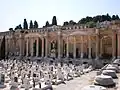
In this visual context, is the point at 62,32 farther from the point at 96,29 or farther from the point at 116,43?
the point at 116,43

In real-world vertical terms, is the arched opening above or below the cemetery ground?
above

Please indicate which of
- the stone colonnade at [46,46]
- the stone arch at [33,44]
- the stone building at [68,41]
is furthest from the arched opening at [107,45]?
the stone arch at [33,44]

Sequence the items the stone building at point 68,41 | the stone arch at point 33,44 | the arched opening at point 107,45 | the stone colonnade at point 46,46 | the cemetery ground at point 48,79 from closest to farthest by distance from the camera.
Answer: the cemetery ground at point 48,79, the stone building at point 68,41, the stone colonnade at point 46,46, the arched opening at point 107,45, the stone arch at point 33,44

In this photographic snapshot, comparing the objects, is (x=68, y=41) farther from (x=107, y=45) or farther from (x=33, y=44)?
(x=33, y=44)

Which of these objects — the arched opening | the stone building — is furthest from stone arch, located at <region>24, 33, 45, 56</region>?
the arched opening

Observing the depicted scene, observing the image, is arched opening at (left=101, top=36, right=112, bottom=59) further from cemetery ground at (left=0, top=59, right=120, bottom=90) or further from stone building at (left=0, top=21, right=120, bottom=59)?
cemetery ground at (left=0, top=59, right=120, bottom=90)

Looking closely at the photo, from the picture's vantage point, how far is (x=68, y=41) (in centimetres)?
4078

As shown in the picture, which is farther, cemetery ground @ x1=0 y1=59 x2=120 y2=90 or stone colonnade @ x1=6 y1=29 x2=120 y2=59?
stone colonnade @ x1=6 y1=29 x2=120 y2=59

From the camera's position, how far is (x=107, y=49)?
1619 inches

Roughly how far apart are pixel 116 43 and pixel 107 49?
681cm

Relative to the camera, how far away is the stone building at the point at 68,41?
117 feet

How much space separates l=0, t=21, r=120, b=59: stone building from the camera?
35.7 m

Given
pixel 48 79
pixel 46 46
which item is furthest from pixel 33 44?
pixel 48 79

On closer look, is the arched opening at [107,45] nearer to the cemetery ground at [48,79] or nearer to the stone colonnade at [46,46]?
the stone colonnade at [46,46]
